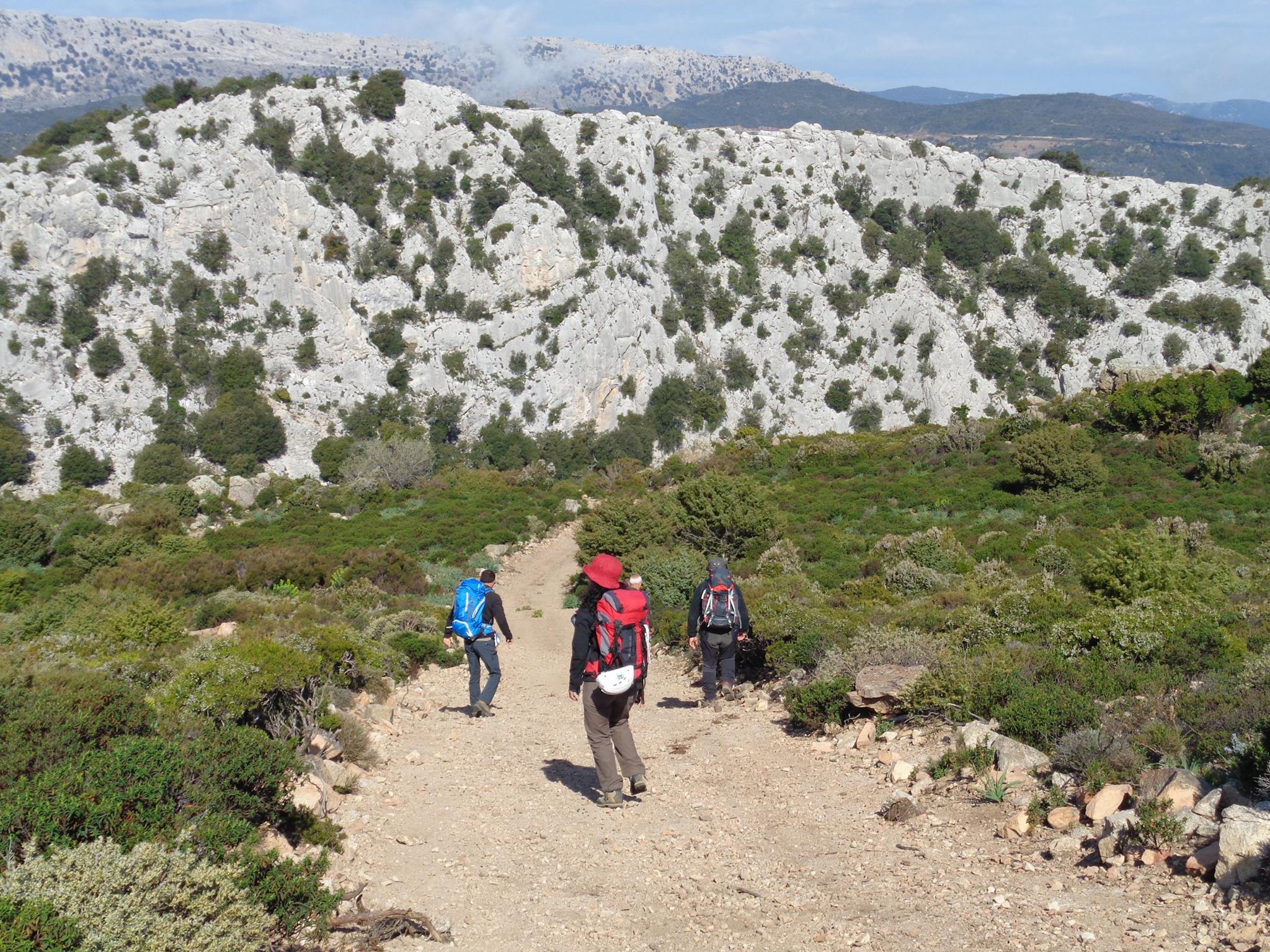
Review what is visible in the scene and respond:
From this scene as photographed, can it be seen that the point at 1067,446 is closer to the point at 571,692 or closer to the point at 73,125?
the point at 571,692

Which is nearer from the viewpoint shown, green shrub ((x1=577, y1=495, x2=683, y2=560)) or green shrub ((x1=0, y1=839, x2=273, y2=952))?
green shrub ((x1=0, y1=839, x2=273, y2=952))

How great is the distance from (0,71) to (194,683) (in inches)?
9386

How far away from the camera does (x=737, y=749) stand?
7.99 metres

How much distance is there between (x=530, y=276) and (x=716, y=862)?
55569 mm

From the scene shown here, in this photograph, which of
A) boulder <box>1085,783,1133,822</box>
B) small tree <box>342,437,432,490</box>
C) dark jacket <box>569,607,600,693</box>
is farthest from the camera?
small tree <box>342,437,432,490</box>

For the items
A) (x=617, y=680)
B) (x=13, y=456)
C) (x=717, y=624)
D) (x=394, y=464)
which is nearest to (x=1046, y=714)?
(x=617, y=680)

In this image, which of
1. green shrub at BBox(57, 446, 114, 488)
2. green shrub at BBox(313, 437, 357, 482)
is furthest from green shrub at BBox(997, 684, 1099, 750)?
green shrub at BBox(57, 446, 114, 488)

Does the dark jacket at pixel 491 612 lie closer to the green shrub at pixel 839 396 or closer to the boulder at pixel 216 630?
the boulder at pixel 216 630

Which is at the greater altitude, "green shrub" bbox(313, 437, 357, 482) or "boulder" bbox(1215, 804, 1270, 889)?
"boulder" bbox(1215, 804, 1270, 889)

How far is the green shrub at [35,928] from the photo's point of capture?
291 cm

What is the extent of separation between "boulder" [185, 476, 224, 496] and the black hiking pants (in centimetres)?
3011

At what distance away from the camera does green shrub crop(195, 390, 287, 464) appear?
156 ft

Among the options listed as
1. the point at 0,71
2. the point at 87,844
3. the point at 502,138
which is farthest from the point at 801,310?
the point at 0,71

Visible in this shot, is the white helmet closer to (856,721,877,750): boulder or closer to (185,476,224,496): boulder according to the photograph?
(856,721,877,750): boulder
